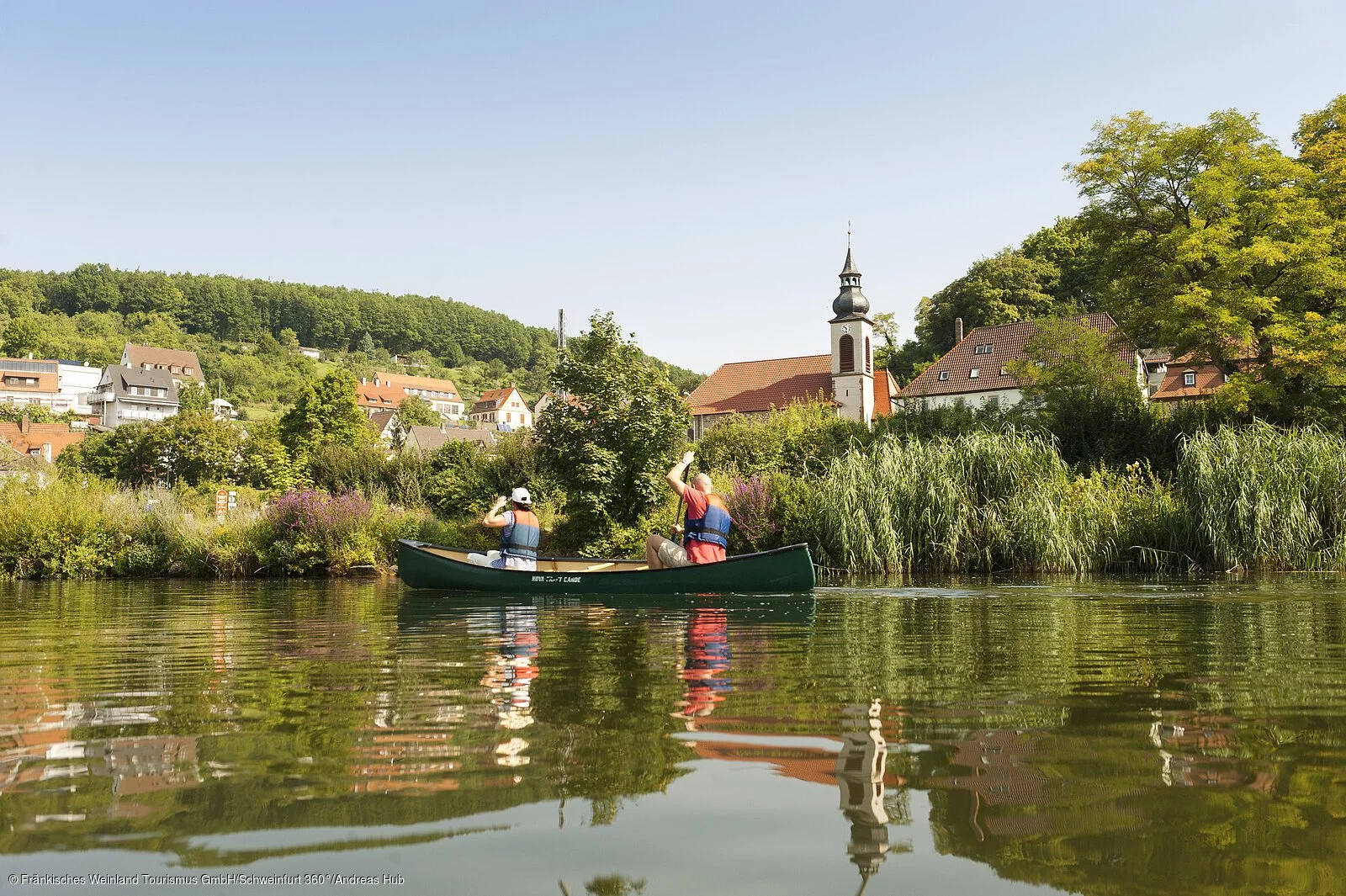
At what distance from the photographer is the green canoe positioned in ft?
42.1

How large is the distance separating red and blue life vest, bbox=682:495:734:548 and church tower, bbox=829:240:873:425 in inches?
1879

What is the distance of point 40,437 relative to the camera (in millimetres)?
78000

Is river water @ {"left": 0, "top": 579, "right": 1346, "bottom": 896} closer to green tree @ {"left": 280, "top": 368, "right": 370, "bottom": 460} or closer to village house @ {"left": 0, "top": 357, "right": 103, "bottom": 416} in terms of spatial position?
green tree @ {"left": 280, "top": 368, "right": 370, "bottom": 460}

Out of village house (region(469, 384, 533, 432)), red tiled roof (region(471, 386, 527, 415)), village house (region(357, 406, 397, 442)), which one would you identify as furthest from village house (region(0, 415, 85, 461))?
red tiled roof (region(471, 386, 527, 415))

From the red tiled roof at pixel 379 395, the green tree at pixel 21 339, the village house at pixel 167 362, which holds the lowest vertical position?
the red tiled roof at pixel 379 395

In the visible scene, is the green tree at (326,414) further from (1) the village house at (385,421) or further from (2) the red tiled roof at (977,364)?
(1) the village house at (385,421)

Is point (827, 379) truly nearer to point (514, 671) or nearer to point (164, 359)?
point (514, 671)

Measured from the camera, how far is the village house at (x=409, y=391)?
14262 centimetres

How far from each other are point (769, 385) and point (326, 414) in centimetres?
2835

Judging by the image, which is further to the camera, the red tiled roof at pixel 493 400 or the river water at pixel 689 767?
the red tiled roof at pixel 493 400

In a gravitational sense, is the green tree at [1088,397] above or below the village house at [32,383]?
below

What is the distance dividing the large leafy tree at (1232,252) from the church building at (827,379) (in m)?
28.6

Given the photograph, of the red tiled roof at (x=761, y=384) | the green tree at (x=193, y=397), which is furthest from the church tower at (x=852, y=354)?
the green tree at (x=193, y=397)

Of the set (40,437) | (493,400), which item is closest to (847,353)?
(40,437)
